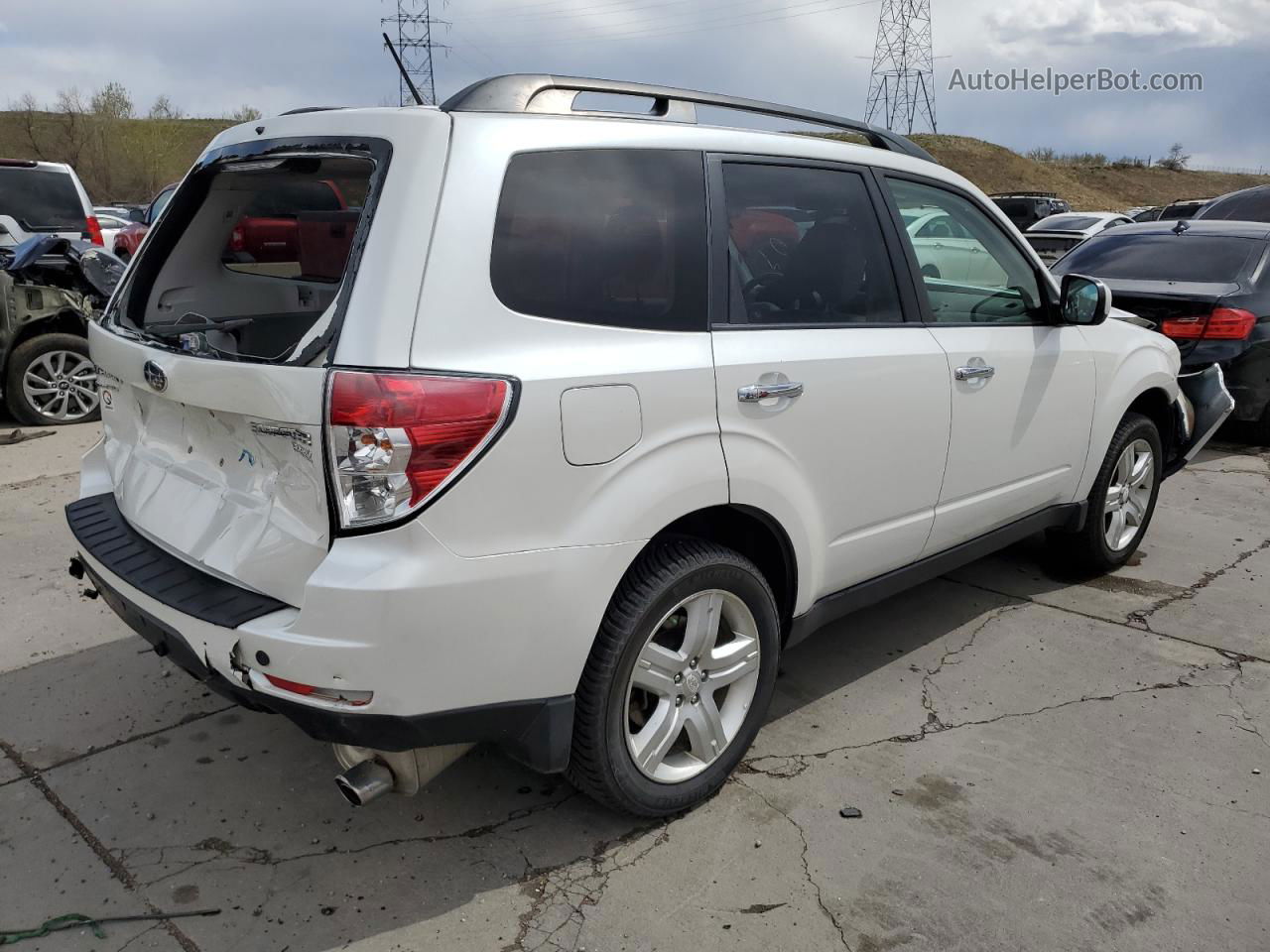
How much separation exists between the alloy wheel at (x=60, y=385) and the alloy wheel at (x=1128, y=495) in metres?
6.90

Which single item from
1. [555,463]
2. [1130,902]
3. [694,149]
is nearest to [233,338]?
[555,463]

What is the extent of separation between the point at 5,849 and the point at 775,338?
2.51 meters

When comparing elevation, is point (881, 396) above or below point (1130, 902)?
above

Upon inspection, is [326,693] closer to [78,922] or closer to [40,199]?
[78,922]

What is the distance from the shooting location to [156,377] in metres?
2.66

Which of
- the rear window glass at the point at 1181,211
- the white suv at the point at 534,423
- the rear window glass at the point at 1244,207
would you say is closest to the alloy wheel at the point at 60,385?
the white suv at the point at 534,423

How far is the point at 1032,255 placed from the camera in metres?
3.96

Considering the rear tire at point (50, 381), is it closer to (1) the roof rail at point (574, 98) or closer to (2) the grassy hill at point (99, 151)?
(1) the roof rail at point (574, 98)

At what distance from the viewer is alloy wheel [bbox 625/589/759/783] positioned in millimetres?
2732

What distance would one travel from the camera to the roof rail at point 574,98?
2492mm

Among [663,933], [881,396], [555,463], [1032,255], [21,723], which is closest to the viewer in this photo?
[555,463]

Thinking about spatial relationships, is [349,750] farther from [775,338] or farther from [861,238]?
[861,238]

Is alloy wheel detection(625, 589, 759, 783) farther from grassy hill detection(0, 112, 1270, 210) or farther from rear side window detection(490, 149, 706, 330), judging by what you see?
grassy hill detection(0, 112, 1270, 210)

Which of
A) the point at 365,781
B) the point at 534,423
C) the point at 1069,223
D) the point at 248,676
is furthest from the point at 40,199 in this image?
the point at 1069,223
